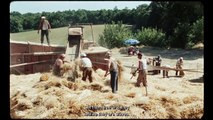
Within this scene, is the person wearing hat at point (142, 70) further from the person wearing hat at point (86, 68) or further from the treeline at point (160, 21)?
the treeline at point (160, 21)

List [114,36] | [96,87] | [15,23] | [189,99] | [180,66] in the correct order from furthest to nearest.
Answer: [114,36], [15,23], [180,66], [96,87], [189,99]

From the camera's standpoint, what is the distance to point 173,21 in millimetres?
43500

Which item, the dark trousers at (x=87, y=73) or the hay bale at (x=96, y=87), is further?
the dark trousers at (x=87, y=73)

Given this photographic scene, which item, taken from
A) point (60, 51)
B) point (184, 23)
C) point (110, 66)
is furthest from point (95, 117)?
point (184, 23)

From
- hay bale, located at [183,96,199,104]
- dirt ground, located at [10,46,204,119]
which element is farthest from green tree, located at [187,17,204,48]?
hay bale, located at [183,96,199,104]

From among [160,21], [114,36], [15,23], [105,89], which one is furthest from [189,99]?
[160,21]

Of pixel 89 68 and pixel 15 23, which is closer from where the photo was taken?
pixel 89 68

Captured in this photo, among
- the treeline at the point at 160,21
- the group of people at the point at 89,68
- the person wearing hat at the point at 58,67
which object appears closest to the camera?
the group of people at the point at 89,68

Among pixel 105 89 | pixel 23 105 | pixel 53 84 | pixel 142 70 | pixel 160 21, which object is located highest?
pixel 160 21

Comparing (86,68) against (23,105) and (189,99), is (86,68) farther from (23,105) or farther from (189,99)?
(189,99)

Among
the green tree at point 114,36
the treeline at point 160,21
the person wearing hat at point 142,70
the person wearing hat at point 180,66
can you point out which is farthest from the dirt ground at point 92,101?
the green tree at point 114,36

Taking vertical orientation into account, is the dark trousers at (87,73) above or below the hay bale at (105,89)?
above

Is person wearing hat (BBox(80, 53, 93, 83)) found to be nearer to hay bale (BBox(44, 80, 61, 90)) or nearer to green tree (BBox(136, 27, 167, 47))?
hay bale (BBox(44, 80, 61, 90))

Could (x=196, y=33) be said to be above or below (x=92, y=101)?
above
